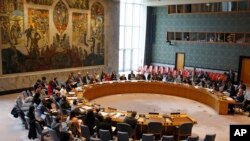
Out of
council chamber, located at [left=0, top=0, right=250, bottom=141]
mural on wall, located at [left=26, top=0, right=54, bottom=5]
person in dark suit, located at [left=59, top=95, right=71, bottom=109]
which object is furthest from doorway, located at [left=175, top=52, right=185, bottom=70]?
person in dark suit, located at [left=59, top=95, right=71, bottom=109]

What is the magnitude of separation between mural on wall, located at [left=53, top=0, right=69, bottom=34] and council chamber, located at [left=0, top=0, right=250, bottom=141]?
7 cm

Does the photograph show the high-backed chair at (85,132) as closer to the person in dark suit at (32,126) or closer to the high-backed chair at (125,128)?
the high-backed chair at (125,128)

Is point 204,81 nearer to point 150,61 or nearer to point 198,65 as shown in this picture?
point 198,65

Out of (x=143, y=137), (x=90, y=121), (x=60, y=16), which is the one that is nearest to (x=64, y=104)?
(x=90, y=121)

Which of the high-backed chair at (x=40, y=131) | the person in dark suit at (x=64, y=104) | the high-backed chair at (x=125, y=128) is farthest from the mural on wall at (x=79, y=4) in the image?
the high-backed chair at (x=125, y=128)

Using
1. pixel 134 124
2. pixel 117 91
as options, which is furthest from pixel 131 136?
pixel 117 91

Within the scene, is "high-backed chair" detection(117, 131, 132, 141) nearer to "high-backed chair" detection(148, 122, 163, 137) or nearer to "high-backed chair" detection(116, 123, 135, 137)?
"high-backed chair" detection(116, 123, 135, 137)

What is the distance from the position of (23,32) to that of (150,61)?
14.2 meters

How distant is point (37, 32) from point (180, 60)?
43.9 ft

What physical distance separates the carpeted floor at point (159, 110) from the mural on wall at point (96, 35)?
20.0ft

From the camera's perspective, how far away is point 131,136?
8.60 metres

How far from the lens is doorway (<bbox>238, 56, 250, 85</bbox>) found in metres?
21.0

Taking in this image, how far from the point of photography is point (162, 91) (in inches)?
652

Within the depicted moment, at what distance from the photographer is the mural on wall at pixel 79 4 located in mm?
18891
